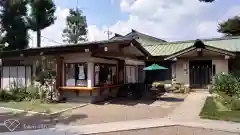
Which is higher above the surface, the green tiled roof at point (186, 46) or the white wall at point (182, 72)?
the green tiled roof at point (186, 46)

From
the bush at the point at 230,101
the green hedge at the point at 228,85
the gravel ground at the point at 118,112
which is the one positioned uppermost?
the green hedge at the point at 228,85

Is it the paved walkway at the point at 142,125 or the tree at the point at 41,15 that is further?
the tree at the point at 41,15

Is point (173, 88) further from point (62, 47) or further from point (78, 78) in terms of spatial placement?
point (62, 47)

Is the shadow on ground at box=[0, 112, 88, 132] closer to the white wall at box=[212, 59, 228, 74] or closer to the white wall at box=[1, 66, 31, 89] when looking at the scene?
the white wall at box=[1, 66, 31, 89]

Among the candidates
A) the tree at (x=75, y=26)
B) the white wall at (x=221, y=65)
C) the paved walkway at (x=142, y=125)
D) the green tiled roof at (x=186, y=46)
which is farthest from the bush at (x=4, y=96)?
the tree at (x=75, y=26)

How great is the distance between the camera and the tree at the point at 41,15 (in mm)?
30109

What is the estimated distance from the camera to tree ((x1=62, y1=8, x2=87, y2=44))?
131 feet

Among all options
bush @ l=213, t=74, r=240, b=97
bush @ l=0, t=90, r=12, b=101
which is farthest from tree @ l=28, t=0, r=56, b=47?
bush @ l=213, t=74, r=240, b=97

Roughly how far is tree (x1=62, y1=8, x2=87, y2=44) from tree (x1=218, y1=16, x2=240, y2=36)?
20.7m

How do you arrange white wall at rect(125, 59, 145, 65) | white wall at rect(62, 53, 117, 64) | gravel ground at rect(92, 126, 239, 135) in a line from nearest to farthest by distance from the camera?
gravel ground at rect(92, 126, 239, 135)
white wall at rect(62, 53, 117, 64)
white wall at rect(125, 59, 145, 65)

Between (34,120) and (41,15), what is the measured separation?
75.5 ft

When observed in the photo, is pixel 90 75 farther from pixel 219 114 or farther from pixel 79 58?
pixel 219 114

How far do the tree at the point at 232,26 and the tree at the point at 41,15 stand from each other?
21991 millimetres

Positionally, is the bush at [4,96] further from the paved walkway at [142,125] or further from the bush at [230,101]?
the bush at [230,101]
